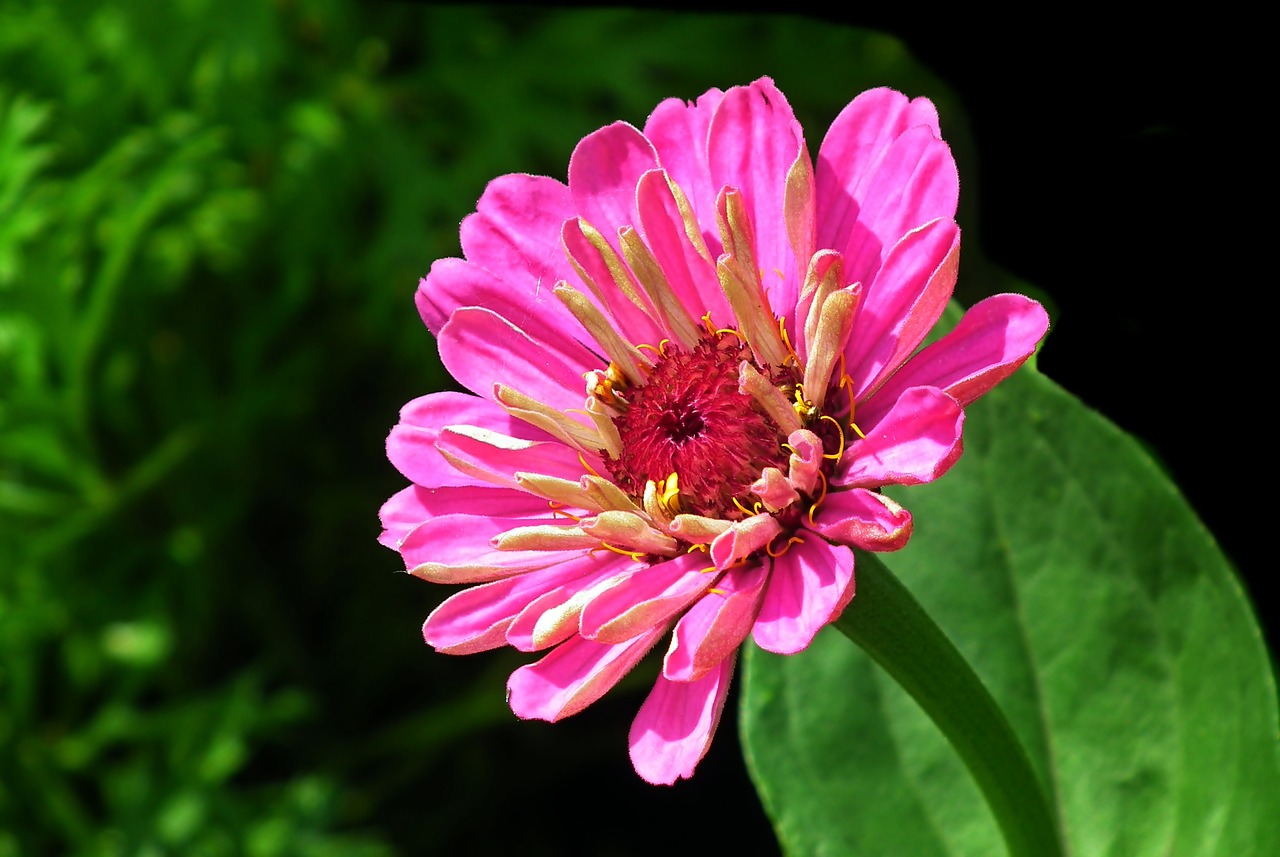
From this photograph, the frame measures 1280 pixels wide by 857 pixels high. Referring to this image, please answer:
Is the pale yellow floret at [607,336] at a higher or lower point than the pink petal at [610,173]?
lower

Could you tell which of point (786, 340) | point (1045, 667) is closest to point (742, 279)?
point (786, 340)

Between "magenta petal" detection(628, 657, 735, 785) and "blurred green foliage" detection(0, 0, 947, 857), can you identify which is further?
"blurred green foliage" detection(0, 0, 947, 857)

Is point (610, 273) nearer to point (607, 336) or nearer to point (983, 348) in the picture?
point (607, 336)

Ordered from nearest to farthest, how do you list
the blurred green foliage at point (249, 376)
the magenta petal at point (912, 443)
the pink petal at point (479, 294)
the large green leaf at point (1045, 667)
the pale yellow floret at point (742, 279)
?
1. the magenta petal at point (912, 443)
2. the pale yellow floret at point (742, 279)
3. the pink petal at point (479, 294)
4. the large green leaf at point (1045, 667)
5. the blurred green foliage at point (249, 376)

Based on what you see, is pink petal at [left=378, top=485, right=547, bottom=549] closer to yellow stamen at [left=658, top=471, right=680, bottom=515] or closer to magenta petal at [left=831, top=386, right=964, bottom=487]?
yellow stamen at [left=658, top=471, right=680, bottom=515]

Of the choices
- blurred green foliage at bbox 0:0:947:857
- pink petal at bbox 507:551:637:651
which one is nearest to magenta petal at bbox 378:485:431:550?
pink petal at bbox 507:551:637:651

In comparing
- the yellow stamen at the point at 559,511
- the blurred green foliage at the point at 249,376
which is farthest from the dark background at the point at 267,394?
the yellow stamen at the point at 559,511

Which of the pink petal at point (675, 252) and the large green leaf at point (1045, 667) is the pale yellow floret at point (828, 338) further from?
the large green leaf at point (1045, 667)

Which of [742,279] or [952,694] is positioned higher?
[742,279]
